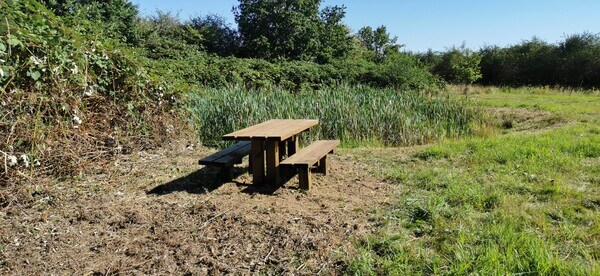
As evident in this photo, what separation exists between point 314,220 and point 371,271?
2.54 feet

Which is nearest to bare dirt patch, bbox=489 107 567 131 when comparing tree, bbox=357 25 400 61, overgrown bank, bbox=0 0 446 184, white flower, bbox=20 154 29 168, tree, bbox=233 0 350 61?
overgrown bank, bbox=0 0 446 184

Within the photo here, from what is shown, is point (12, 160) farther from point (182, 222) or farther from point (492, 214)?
point (492, 214)

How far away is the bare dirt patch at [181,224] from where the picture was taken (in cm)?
249

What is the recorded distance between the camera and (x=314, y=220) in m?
2.99

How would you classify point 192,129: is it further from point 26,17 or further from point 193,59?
point 193,59

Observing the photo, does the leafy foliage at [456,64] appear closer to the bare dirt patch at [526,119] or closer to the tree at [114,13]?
the bare dirt patch at [526,119]

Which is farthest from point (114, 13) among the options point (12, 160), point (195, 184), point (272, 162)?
point (272, 162)

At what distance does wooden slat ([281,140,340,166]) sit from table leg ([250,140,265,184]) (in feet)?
0.80

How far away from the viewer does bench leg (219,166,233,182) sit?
3.98 m

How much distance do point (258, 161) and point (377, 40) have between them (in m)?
23.8

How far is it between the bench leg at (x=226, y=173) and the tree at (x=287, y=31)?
15075 millimetres

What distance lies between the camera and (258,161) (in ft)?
12.8

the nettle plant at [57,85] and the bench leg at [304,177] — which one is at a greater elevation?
the nettle plant at [57,85]

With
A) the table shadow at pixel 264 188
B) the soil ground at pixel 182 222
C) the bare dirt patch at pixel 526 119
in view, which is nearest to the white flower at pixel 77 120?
the soil ground at pixel 182 222
